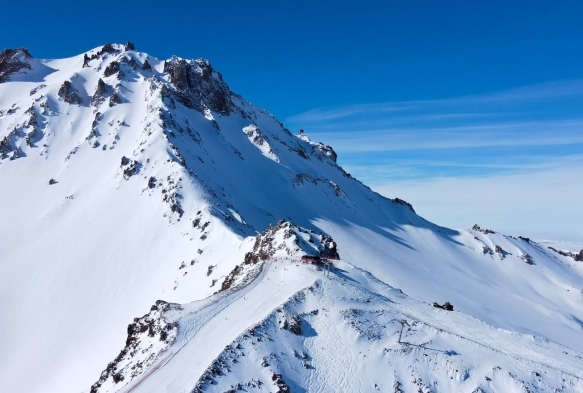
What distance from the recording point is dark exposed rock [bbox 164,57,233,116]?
390ft

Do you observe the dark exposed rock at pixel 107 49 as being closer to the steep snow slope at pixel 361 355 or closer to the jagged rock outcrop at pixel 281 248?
the jagged rock outcrop at pixel 281 248

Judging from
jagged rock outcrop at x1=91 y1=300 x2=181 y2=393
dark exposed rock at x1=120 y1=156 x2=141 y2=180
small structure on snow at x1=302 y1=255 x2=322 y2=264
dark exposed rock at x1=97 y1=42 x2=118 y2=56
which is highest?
dark exposed rock at x1=97 y1=42 x2=118 y2=56

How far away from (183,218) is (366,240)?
48.6m

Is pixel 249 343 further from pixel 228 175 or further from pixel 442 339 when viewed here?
pixel 228 175

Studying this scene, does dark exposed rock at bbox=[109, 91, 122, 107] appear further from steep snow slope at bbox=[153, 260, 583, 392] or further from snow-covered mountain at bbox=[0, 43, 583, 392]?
steep snow slope at bbox=[153, 260, 583, 392]

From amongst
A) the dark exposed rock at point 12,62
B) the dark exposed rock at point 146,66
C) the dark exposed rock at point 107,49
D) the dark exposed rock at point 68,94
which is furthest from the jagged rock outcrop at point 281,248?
the dark exposed rock at point 12,62

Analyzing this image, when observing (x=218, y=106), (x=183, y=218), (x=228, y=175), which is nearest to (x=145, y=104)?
(x=218, y=106)

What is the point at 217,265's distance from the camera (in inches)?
2044

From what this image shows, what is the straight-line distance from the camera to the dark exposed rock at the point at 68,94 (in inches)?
4397

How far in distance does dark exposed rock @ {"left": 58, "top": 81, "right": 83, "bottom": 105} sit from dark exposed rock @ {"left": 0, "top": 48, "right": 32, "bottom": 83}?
3261 cm

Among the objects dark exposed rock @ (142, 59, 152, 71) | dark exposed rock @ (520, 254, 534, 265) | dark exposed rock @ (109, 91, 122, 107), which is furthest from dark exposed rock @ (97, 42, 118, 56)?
dark exposed rock @ (520, 254, 534, 265)

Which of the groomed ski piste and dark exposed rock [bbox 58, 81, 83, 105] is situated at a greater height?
dark exposed rock [bbox 58, 81, 83, 105]

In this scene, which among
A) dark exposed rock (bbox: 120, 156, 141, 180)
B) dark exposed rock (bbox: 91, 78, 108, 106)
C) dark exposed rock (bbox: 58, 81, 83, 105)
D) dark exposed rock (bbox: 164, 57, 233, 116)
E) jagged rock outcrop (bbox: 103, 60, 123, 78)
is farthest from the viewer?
jagged rock outcrop (bbox: 103, 60, 123, 78)

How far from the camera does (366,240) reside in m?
95.0
